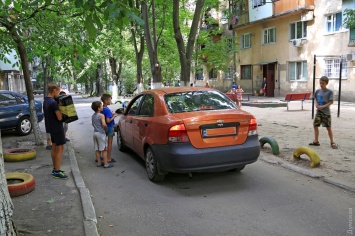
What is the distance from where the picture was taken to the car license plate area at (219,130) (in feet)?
17.0

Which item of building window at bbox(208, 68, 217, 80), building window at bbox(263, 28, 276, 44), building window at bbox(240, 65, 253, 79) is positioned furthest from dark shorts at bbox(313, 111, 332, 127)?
building window at bbox(208, 68, 217, 80)

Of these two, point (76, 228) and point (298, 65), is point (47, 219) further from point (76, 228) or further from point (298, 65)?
point (298, 65)

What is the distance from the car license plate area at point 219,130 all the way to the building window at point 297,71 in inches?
842

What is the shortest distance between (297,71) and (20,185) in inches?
946

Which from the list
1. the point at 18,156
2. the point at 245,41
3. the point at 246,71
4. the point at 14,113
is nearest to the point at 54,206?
the point at 18,156

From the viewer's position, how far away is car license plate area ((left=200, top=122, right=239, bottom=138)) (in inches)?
204

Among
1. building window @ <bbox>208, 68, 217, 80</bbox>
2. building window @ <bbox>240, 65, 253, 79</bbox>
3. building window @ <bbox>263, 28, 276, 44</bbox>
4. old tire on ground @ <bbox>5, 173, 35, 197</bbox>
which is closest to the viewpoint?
old tire on ground @ <bbox>5, 173, 35, 197</bbox>

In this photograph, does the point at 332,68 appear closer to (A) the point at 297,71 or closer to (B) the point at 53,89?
(A) the point at 297,71

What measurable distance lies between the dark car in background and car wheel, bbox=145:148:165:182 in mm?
6530

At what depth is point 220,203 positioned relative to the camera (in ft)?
15.9

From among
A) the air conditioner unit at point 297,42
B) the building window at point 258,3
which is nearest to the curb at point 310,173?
the air conditioner unit at point 297,42

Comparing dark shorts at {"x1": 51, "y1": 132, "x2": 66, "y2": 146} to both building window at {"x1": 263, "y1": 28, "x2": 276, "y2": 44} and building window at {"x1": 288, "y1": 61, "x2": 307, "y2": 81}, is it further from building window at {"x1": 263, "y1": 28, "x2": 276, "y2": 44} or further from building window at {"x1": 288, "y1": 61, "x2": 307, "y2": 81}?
building window at {"x1": 263, "y1": 28, "x2": 276, "y2": 44}

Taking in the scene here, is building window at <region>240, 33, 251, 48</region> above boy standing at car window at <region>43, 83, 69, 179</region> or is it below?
above

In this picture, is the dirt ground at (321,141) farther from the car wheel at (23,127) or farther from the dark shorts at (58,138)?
the car wheel at (23,127)
